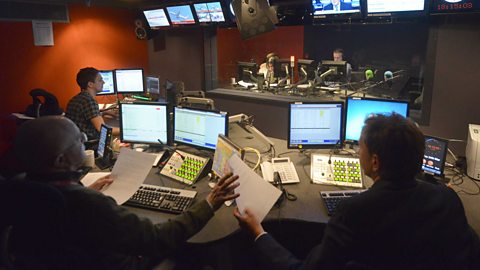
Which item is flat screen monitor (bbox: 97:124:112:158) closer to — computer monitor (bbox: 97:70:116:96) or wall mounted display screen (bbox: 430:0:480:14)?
computer monitor (bbox: 97:70:116:96)

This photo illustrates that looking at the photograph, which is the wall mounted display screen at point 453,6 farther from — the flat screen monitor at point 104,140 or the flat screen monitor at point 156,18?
the flat screen monitor at point 156,18

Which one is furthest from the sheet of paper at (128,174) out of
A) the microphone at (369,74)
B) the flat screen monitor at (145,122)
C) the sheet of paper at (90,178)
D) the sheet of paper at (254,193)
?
the microphone at (369,74)

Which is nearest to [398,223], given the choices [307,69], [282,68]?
[307,69]

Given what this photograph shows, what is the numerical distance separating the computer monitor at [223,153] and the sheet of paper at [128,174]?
15.5 inches

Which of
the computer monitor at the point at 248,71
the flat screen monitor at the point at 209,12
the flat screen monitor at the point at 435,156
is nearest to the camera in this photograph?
the flat screen monitor at the point at 435,156

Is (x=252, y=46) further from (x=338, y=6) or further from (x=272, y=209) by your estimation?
(x=272, y=209)

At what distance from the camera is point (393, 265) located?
1303mm

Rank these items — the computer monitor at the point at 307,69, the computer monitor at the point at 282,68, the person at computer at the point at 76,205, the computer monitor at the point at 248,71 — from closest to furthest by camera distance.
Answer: the person at computer at the point at 76,205, the computer monitor at the point at 307,69, the computer monitor at the point at 282,68, the computer monitor at the point at 248,71

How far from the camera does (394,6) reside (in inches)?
149

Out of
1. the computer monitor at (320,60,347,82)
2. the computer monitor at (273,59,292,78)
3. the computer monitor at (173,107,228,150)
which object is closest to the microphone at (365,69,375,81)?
the computer monitor at (320,60,347,82)

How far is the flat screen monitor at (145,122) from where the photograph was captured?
2.94 metres

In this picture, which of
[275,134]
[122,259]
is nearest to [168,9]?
[275,134]

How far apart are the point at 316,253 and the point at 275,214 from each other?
0.69 metres

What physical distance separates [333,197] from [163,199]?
96cm
